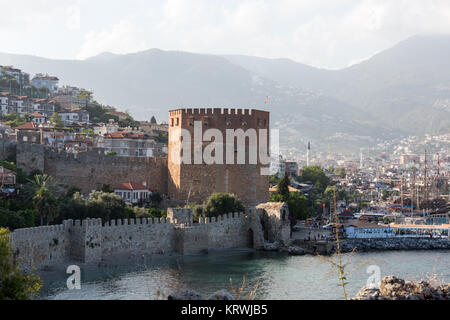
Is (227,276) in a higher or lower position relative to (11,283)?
lower

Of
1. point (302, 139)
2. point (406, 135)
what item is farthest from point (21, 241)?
point (406, 135)

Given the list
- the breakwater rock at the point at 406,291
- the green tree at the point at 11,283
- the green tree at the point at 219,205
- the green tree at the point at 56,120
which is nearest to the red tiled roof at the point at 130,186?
the green tree at the point at 219,205

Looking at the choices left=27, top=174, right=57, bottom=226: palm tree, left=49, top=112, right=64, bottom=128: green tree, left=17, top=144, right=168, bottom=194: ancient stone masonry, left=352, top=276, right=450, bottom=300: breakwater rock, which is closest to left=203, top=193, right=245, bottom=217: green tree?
left=17, top=144, right=168, bottom=194: ancient stone masonry

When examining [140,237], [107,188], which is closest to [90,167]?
[107,188]

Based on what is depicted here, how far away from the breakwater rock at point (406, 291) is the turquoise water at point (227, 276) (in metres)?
8.67

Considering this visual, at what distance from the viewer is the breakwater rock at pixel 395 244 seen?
3241 centimetres

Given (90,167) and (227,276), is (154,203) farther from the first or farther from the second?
(227,276)

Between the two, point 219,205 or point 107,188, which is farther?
point 107,188

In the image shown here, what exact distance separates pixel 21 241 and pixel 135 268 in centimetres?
479

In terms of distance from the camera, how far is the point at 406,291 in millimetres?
6961

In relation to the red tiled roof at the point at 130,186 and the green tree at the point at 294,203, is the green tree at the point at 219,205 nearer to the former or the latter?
the red tiled roof at the point at 130,186

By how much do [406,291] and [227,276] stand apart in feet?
51.3

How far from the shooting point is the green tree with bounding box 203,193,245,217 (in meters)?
29.3
